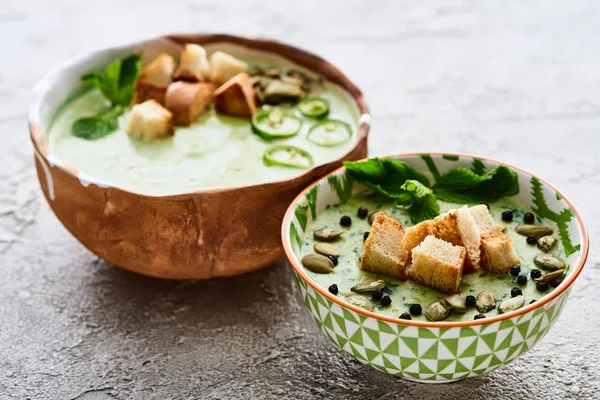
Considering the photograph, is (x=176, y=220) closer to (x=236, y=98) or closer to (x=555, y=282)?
(x=236, y=98)

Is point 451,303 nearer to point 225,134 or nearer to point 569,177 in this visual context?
point 225,134

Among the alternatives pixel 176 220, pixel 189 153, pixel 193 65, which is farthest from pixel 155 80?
pixel 176 220

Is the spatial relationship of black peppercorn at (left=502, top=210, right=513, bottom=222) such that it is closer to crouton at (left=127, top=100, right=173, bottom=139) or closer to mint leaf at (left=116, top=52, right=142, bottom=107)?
crouton at (left=127, top=100, right=173, bottom=139)

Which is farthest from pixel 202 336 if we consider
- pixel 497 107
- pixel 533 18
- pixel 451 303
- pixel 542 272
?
pixel 533 18

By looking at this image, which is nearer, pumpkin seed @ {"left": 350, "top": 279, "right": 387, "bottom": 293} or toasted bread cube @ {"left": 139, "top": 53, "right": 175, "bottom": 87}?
pumpkin seed @ {"left": 350, "top": 279, "right": 387, "bottom": 293}

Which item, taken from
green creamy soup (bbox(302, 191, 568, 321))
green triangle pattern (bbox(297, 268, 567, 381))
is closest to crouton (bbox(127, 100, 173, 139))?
green creamy soup (bbox(302, 191, 568, 321))

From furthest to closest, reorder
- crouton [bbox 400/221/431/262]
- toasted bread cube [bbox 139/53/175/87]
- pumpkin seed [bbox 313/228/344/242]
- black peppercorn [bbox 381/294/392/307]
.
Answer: toasted bread cube [bbox 139/53/175/87]
pumpkin seed [bbox 313/228/344/242]
crouton [bbox 400/221/431/262]
black peppercorn [bbox 381/294/392/307]
